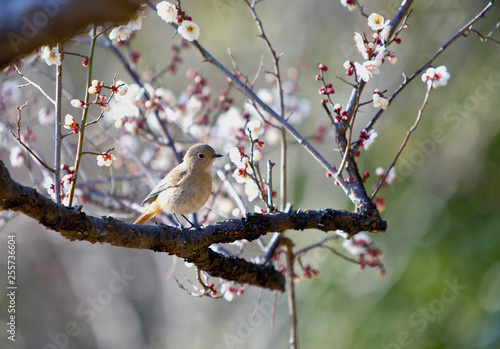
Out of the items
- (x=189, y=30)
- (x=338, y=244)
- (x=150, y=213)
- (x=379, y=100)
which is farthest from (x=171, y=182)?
(x=338, y=244)

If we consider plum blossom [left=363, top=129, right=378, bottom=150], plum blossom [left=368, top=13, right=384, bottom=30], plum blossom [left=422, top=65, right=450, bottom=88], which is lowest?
plum blossom [left=363, top=129, right=378, bottom=150]

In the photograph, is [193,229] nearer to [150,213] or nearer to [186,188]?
[186,188]

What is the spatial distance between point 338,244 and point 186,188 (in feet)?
11.6

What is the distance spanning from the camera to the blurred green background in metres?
5.23

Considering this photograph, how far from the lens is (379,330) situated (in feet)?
Result: 17.6

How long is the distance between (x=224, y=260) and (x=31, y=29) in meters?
1.58

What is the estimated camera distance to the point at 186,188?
3248mm

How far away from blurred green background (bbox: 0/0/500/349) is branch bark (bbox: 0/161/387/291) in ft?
4.56

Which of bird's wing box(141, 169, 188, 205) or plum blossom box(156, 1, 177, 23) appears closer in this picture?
plum blossom box(156, 1, 177, 23)

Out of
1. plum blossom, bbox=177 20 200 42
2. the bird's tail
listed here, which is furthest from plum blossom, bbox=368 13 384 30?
the bird's tail

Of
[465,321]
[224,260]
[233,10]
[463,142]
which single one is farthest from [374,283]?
[233,10]

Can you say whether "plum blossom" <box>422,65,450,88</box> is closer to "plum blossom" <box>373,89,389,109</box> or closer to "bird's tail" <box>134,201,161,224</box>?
"plum blossom" <box>373,89,389,109</box>

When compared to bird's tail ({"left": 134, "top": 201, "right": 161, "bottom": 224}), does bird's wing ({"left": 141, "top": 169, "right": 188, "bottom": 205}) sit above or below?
above

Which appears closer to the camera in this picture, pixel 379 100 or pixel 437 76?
pixel 379 100
